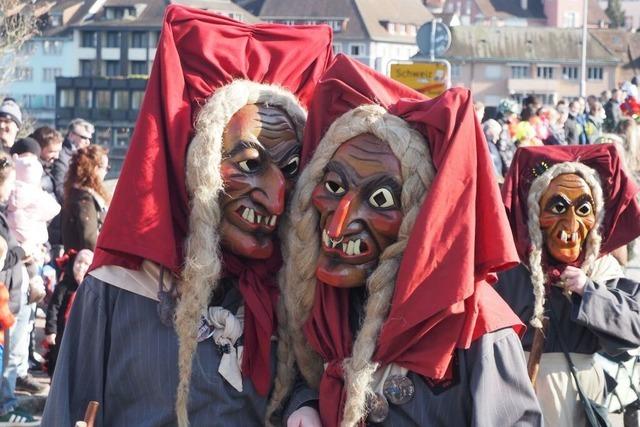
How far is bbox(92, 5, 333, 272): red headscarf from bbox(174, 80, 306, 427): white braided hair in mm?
52

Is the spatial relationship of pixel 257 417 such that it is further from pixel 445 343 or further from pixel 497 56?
pixel 497 56

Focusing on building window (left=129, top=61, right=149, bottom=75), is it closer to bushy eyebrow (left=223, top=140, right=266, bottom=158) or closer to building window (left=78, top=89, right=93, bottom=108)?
building window (left=78, top=89, right=93, bottom=108)

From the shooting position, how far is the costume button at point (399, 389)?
141 inches

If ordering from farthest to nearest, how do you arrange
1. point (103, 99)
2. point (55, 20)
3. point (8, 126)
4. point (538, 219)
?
point (55, 20), point (103, 99), point (8, 126), point (538, 219)

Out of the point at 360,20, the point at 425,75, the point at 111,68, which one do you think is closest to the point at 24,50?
the point at 111,68

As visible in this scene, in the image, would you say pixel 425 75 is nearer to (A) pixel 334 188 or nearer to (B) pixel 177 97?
(B) pixel 177 97

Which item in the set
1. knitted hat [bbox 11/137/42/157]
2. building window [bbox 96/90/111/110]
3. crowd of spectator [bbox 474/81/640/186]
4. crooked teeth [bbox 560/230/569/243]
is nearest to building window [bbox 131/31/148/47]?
building window [bbox 96/90/111/110]

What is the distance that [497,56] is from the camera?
94.9 metres

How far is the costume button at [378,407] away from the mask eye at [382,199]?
1.70 feet

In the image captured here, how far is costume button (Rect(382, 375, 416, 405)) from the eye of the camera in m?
3.59

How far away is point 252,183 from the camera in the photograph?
390cm

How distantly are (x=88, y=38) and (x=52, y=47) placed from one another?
4385mm

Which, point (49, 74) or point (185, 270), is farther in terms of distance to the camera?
point (49, 74)

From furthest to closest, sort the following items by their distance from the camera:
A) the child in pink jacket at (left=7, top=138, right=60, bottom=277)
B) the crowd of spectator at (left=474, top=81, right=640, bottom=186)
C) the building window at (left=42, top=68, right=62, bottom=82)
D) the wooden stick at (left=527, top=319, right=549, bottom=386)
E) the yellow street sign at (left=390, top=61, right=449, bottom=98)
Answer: the building window at (left=42, top=68, right=62, bottom=82) < the crowd of spectator at (left=474, top=81, right=640, bottom=186) < the yellow street sign at (left=390, top=61, right=449, bottom=98) < the child in pink jacket at (left=7, top=138, right=60, bottom=277) < the wooden stick at (left=527, top=319, right=549, bottom=386)
